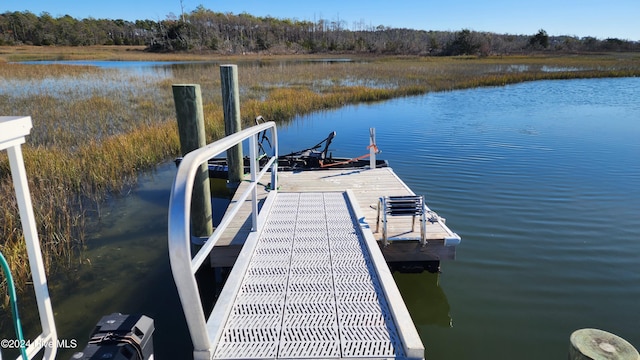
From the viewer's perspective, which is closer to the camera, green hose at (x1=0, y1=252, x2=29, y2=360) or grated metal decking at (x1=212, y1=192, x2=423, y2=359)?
green hose at (x1=0, y1=252, x2=29, y2=360)

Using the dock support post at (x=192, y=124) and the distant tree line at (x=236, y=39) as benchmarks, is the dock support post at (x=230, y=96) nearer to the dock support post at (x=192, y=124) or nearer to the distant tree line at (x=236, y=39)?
the dock support post at (x=192, y=124)

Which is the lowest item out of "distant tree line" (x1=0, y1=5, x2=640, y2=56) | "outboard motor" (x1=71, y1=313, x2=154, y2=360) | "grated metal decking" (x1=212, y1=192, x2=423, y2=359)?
"grated metal decking" (x1=212, y1=192, x2=423, y2=359)

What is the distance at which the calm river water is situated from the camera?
3982mm

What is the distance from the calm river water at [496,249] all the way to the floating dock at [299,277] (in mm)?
823

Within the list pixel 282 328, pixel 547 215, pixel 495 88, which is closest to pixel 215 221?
pixel 282 328

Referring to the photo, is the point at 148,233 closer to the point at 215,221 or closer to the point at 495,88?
the point at 215,221

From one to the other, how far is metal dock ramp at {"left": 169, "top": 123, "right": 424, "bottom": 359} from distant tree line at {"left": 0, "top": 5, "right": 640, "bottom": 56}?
6818 centimetres

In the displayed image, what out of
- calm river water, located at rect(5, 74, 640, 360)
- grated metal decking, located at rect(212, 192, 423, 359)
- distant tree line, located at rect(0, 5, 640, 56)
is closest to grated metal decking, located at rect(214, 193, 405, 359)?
grated metal decking, located at rect(212, 192, 423, 359)

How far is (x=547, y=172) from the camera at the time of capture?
8680 millimetres

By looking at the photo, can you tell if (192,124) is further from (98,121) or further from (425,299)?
(98,121)

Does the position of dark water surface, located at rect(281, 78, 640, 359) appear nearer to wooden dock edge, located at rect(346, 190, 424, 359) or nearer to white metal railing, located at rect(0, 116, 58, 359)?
wooden dock edge, located at rect(346, 190, 424, 359)

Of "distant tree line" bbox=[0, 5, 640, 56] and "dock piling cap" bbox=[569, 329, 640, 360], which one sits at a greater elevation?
"distant tree line" bbox=[0, 5, 640, 56]

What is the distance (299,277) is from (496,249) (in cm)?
337

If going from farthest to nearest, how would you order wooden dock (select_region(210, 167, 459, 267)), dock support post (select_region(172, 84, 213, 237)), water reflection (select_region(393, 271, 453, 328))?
dock support post (select_region(172, 84, 213, 237)) → wooden dock (select_region(210, 167, 459, 267)) → water reflection (select_region(393, 271, 453, 328))
